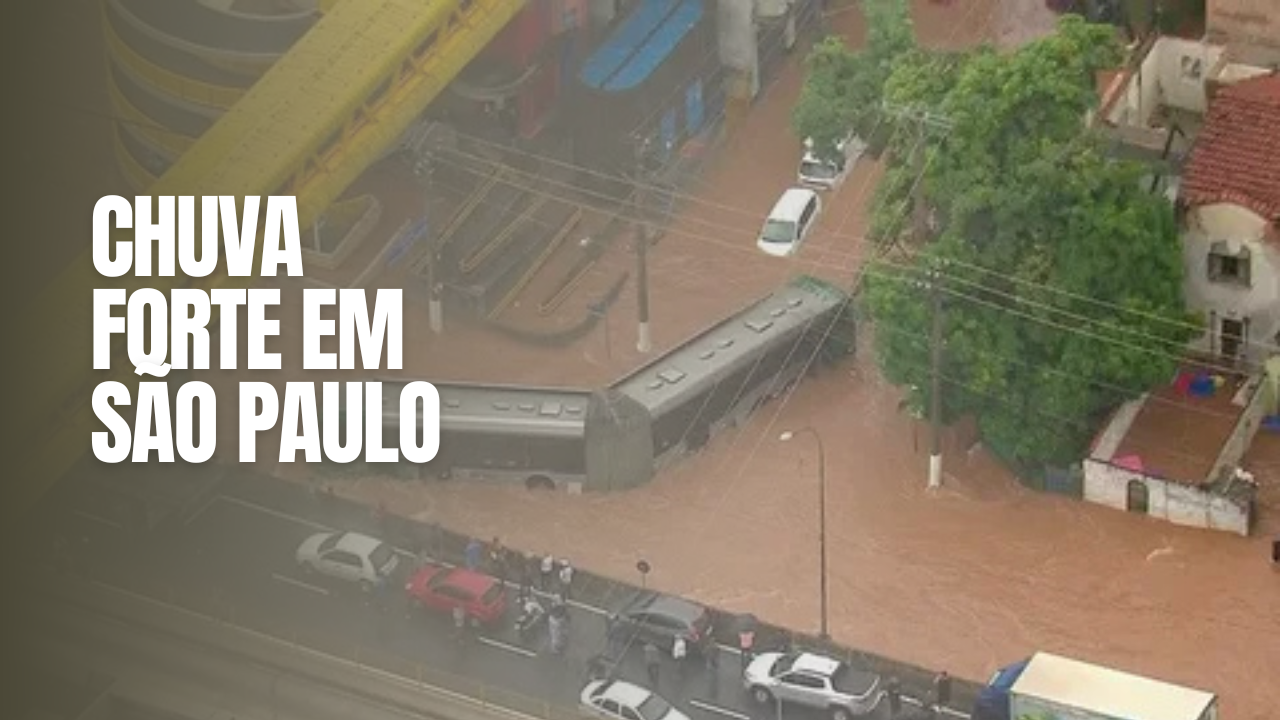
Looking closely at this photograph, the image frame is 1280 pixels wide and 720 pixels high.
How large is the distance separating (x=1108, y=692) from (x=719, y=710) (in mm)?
8683

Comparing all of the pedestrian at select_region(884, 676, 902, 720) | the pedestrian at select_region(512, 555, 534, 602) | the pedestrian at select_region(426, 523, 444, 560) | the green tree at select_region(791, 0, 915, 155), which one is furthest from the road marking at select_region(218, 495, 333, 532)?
the green tree at select_region(791, 0, 915, 155)

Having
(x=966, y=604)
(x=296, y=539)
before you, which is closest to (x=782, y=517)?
(x=966, y=604)

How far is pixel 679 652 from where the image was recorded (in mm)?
85938

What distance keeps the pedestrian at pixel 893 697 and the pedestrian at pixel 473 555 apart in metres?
10.6

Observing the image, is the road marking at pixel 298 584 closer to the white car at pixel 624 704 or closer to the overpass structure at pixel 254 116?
the overpass structure at pixel 254 116

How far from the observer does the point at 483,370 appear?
96812mm

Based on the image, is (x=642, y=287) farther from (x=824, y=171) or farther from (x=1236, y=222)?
(x=1236, y=222)

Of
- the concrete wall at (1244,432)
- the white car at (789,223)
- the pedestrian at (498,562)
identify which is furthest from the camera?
the white car at (789,223)

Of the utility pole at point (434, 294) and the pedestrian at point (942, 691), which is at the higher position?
the utility pole at point (434, 294)

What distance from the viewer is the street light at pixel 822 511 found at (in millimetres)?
87250

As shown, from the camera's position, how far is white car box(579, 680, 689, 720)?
84.0 meters

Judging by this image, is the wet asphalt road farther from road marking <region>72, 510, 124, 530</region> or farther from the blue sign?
the blue sign

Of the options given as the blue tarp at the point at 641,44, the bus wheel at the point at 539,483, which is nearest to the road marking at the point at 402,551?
the bus wheel at the point at 539,483

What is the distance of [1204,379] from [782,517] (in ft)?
36.1
